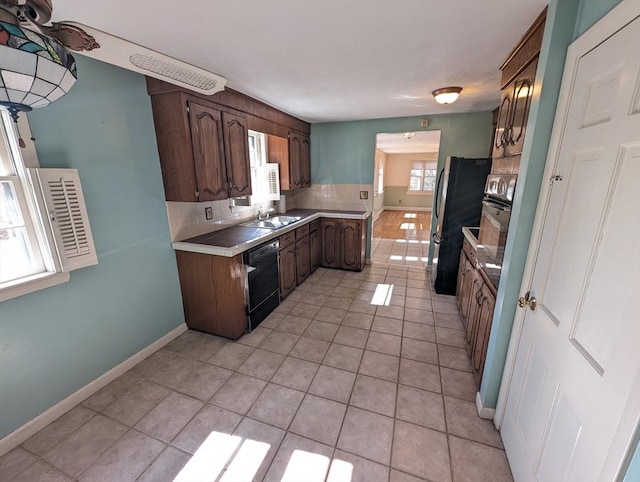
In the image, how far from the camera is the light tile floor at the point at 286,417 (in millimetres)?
1413

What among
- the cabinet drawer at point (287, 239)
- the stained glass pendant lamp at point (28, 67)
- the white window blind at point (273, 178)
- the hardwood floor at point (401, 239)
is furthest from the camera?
the hardwood floor at point (401, 239)

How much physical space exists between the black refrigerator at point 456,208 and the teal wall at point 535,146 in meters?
1.67

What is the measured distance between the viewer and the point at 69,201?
1.62 m

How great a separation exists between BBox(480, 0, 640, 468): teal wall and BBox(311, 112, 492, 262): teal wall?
8.50ft

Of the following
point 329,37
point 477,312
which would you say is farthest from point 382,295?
point 329,37

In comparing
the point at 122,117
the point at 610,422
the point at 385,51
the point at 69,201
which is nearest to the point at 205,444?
the point at 69,201

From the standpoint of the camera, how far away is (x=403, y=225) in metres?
7.45

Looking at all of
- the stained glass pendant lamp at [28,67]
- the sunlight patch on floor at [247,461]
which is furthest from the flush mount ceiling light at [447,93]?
the sunlight patch on floor at [247,461]

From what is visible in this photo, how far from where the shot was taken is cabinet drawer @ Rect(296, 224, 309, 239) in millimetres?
3464

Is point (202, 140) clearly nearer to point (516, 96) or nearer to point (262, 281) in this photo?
point (262, 281)

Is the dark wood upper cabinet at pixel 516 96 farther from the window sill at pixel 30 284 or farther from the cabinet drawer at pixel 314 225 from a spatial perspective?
the window sill at pixel 30 284

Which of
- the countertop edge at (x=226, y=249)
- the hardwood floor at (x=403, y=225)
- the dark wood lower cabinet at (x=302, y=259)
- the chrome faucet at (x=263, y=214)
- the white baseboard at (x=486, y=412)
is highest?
the chrome faucet at (x=263, y=214)

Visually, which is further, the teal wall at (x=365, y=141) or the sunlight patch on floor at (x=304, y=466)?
the teal wall at (x=365, y=141)

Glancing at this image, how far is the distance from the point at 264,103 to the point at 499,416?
11.3ft
